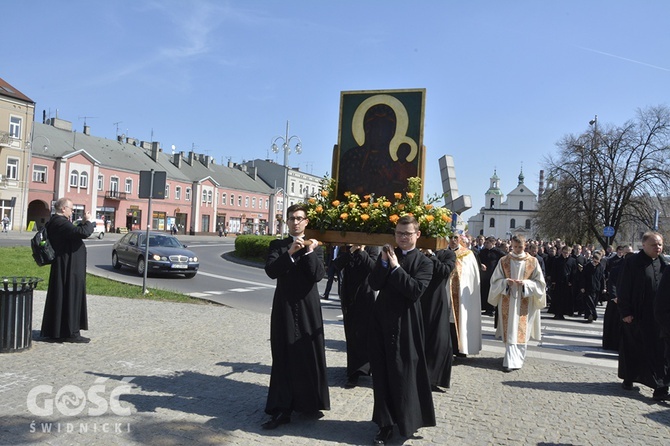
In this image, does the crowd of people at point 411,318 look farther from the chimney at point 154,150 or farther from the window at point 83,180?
the chimney at point 154,150

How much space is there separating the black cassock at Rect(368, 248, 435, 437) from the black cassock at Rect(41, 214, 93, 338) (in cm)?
481

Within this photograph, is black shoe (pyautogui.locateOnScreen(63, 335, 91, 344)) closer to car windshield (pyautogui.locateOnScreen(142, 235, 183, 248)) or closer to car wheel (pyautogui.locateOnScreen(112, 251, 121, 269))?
car windshield (pyautogui.locateOnScreen(142, 235, 183, 248))

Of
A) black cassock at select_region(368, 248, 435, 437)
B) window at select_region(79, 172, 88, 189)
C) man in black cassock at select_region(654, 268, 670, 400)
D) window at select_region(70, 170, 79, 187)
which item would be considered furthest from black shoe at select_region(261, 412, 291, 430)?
window at select_region(79, 172, 88, 189)

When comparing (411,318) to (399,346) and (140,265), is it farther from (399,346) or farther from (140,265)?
(140,265)

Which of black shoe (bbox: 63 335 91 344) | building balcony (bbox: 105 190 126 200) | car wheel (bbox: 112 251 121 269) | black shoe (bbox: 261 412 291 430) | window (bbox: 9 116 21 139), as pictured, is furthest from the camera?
building balcony (bbox: 105 190 126 200)

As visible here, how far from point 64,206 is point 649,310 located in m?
7.78

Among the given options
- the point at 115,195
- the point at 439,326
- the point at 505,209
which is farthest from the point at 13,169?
the point at 505,209

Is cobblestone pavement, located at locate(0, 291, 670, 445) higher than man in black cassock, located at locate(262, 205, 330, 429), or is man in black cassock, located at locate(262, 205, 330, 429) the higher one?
man in black cassock, located at locate(262, 205, 330, 429)

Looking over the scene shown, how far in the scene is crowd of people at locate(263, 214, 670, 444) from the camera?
477 centimetres

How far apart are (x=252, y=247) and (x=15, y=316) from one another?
78.2 ft

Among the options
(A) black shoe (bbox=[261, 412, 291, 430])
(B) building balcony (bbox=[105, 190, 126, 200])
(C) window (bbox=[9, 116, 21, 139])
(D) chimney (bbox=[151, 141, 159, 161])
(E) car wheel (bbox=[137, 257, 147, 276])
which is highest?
(D) chimney (bbox=[151, 141, 159, 161])

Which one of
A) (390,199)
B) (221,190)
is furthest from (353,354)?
(221,190)

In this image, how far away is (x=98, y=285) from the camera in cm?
1523

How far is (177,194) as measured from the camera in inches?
2719
